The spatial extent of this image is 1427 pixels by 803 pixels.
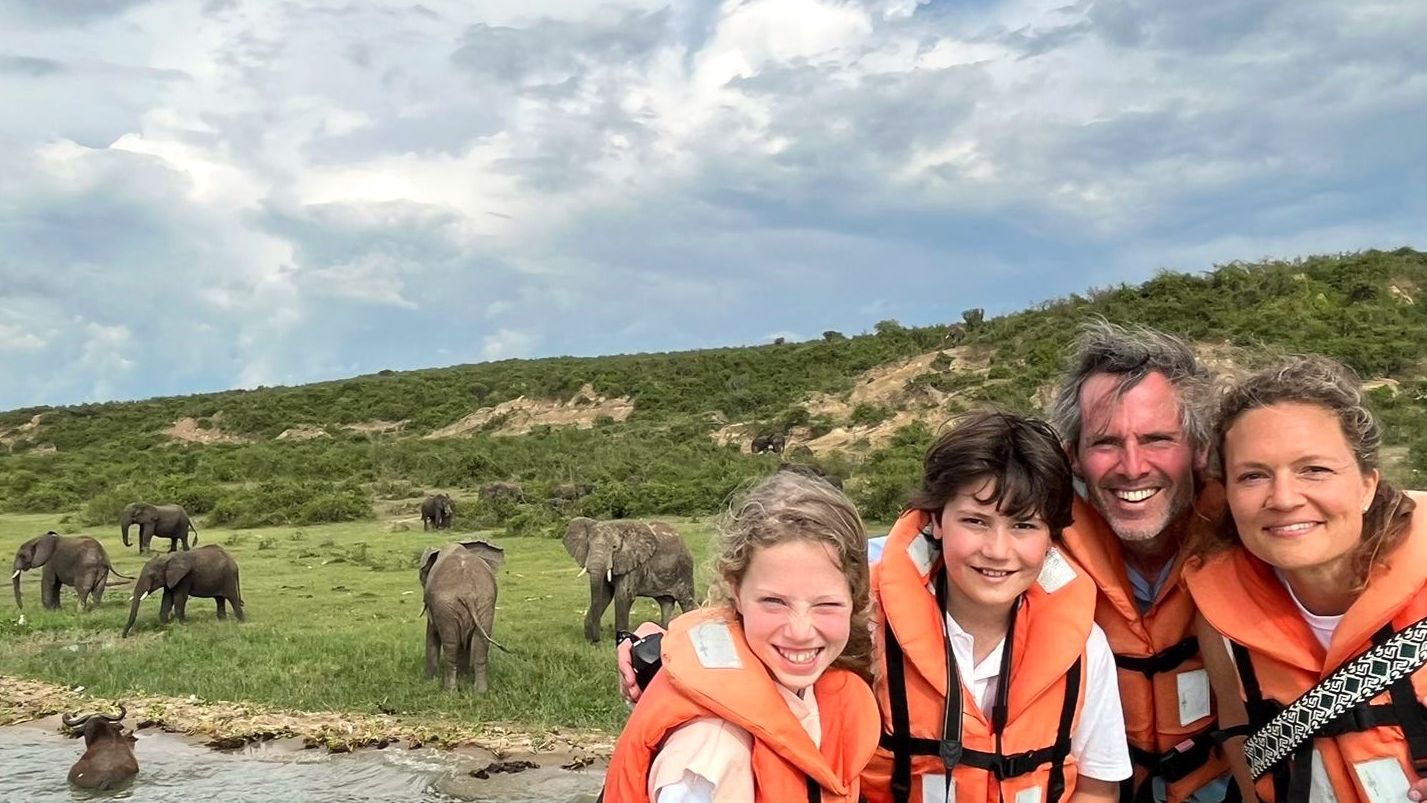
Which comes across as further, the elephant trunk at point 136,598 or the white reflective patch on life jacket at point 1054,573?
the elephant trunk at point 136,598

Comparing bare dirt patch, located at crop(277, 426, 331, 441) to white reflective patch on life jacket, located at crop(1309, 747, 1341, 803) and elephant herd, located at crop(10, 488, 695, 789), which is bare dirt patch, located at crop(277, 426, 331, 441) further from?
white reflective patch on life jacket, located at crop(1309, 747, 1341, 803)

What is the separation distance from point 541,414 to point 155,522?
32040mm

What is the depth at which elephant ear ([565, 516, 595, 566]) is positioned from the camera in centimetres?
1355

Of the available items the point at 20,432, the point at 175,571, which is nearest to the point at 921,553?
the point at 175,571

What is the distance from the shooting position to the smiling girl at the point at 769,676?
264 centimetres

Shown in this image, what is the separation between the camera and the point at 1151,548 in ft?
10.5

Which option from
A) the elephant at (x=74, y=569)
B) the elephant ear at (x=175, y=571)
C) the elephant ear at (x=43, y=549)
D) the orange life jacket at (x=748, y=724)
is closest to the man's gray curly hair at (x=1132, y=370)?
the orange life jacket at (x=748, y=724)

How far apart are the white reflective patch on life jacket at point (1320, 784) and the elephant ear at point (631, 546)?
1062 cm

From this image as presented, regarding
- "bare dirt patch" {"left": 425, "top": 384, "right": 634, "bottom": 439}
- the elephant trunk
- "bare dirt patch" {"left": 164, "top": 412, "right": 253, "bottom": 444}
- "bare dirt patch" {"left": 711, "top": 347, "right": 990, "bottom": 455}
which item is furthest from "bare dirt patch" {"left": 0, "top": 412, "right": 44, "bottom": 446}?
the elephant trunk

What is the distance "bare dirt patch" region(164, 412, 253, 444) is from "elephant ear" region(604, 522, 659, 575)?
46746mm

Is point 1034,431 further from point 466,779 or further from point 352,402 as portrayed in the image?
point 352,402

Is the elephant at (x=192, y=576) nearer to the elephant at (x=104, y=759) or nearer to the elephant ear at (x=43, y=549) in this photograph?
the elephant ear at (x=43, y=549)

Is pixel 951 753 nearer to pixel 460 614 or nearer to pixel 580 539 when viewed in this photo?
pixel 460 614

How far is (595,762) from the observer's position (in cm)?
804
